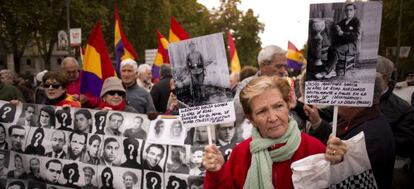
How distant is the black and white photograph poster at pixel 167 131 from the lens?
446 cm

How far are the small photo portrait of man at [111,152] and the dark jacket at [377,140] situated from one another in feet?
8.14

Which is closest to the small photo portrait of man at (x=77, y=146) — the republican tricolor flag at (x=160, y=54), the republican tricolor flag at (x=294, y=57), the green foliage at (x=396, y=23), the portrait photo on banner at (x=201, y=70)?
the portrait photo on banner at (x=201, y=70)

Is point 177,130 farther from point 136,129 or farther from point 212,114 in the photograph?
point 212,114

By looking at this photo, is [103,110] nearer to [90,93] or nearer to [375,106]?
[90,93]

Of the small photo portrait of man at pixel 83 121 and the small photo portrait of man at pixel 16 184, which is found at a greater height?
the small photo portrait of man at pixel 83 121

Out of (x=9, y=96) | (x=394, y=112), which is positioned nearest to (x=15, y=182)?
(x=9, y=96)

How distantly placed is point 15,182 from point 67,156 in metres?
0.70

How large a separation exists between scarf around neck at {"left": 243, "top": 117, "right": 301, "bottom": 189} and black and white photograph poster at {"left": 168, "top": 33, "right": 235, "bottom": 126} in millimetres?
436

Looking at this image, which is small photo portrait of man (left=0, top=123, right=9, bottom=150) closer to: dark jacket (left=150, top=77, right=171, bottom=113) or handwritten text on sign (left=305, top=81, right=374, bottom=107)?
dark jacket (left=150, top=77, right=171, bottom=113)

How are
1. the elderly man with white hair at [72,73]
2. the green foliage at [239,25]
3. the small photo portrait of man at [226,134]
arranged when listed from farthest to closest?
the green foliage at [239,25] < the elderly man with white hair at [72,73] < the small photo portrait of man at [226,134]

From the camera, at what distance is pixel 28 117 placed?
205 inches

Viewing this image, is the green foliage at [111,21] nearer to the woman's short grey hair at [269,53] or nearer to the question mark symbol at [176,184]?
the woman's short grey hair at [269,53]

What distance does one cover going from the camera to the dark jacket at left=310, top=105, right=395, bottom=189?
261 cm

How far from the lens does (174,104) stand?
204 inches
